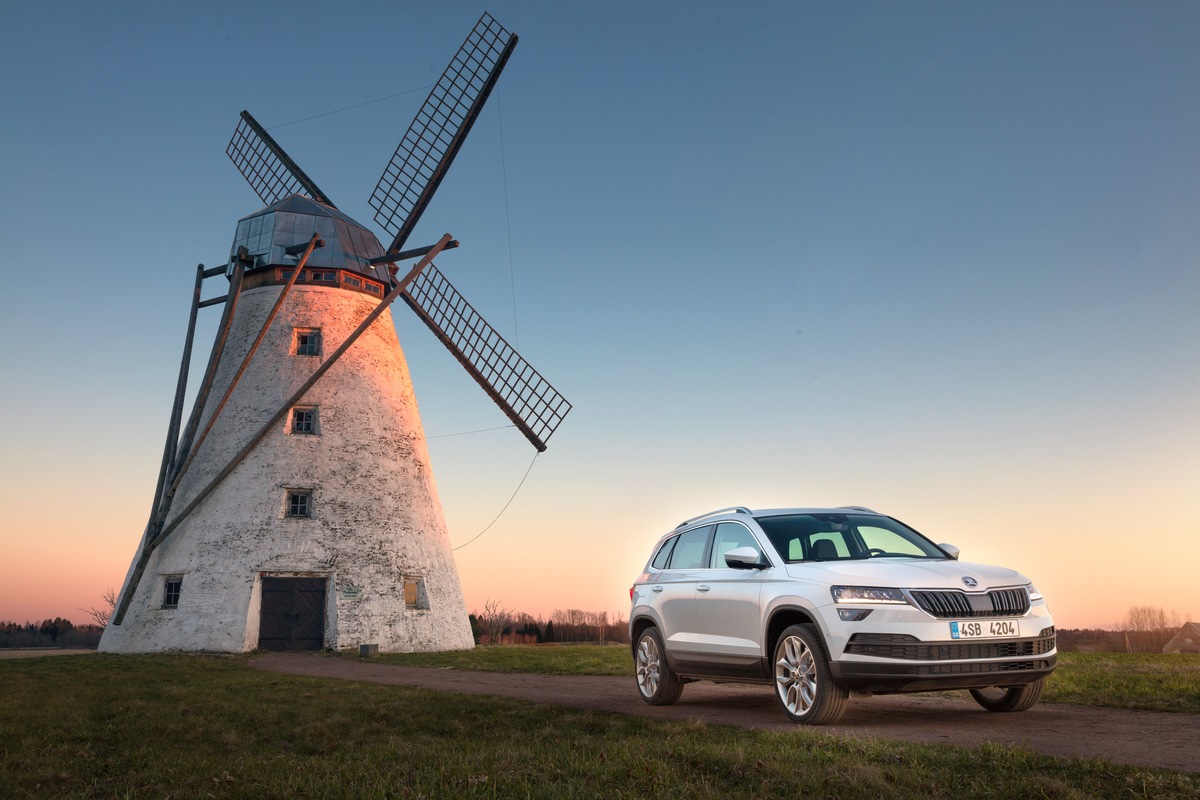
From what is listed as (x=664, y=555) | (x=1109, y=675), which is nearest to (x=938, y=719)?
(x=664, y=555)

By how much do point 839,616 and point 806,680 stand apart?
2.65ft

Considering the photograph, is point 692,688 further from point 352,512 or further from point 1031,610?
point 352,512

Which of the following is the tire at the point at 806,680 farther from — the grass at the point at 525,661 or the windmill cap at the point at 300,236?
the windmill cap at the point at 300,236

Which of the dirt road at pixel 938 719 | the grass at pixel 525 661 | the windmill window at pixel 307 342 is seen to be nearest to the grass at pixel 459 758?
the dirt road at pixel 938 719

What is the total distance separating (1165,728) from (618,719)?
15.3 ft

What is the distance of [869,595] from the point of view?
8.04m

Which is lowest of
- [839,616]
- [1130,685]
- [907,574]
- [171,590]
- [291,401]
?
[1130,685]

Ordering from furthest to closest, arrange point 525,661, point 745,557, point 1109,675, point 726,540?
point 525,661, point 1109,675, point 726,540, point 745,557

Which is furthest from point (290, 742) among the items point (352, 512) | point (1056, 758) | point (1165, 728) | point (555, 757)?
point (352, 512)

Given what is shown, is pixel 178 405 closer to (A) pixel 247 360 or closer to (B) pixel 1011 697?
(A) pixel 247 360

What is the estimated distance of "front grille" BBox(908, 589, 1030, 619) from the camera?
7930 millimetres

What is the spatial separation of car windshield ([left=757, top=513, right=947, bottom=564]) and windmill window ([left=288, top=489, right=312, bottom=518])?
17779 millimetres

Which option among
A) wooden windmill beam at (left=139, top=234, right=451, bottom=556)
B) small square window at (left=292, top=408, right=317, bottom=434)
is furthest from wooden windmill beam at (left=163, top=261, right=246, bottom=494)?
small square window at (left=292, top=408, right=317, bottom=434)

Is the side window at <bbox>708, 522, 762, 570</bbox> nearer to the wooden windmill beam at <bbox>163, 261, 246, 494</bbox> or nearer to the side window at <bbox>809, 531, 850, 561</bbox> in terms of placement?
the side window at <bbox>809, 531, 850, 561</bbox>
